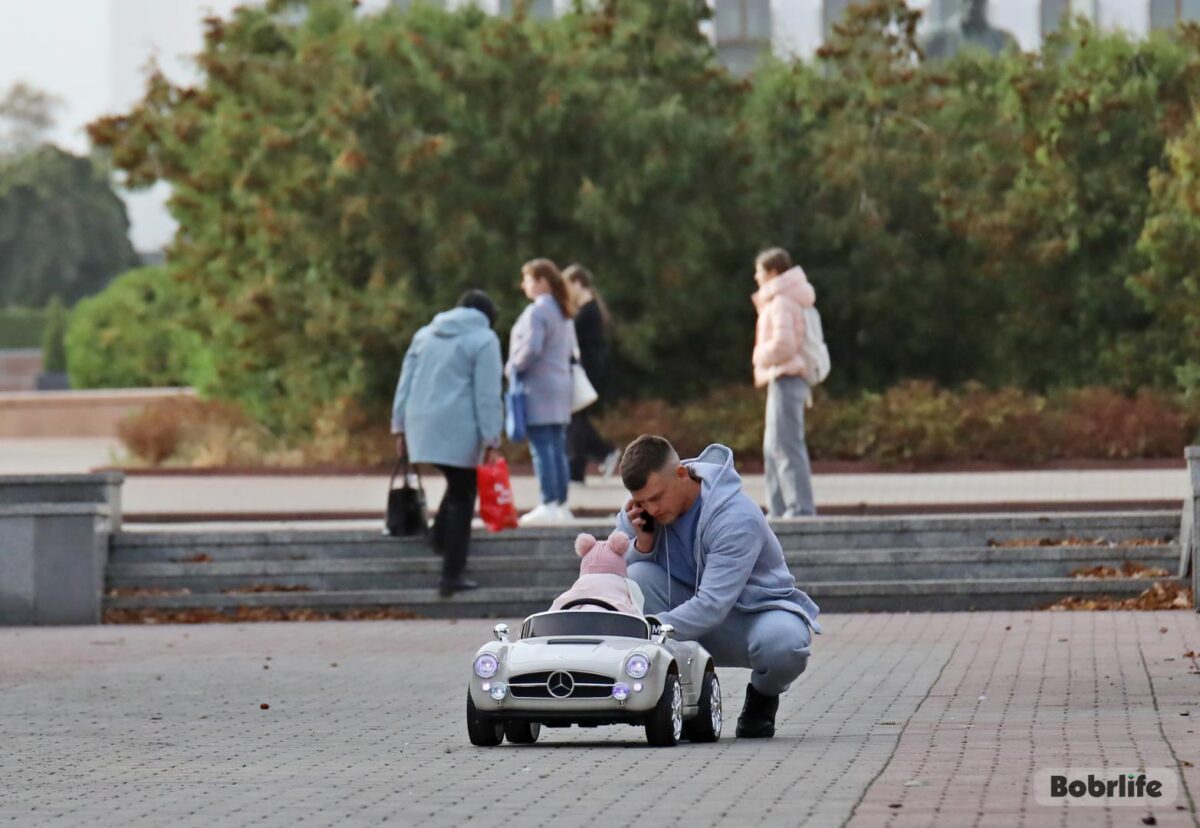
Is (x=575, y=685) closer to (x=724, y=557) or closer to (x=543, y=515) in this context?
(x=724, y=557)

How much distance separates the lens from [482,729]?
8.05 metres

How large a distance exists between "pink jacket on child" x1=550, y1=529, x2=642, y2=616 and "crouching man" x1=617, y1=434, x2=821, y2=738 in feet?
0.61

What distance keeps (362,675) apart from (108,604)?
4063mm

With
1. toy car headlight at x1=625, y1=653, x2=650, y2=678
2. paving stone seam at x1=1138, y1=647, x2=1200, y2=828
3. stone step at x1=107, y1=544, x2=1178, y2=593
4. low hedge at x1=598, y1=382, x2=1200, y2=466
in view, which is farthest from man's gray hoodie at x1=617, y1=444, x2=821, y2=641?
low hedge at x1=598, y1=382, x2=1200, y2=466

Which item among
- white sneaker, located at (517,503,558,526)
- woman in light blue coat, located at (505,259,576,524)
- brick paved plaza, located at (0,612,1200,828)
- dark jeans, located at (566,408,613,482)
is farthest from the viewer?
dark jeans, located at (566,408,613,482)

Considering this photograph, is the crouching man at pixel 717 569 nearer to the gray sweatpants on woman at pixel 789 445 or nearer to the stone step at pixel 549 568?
the stone step at pixel 549 568

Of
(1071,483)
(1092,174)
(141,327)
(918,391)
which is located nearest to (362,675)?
(1071,483)

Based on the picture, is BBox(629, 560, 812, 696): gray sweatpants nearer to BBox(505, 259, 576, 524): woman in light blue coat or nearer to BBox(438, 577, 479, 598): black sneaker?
BBox(438, 577, 479, 598): black sneaker

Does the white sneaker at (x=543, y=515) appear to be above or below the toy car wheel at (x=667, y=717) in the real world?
above

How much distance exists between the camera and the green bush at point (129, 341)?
43375 mm

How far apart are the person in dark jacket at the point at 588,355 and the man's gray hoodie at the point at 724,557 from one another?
9.10 metres

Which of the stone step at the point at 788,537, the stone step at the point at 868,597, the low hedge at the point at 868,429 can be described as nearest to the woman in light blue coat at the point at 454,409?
the stone step at the point at 868,597

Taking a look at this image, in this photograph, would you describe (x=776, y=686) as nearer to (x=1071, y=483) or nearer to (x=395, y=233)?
(x=1071, y=483)

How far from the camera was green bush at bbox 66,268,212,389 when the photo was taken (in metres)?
43.4
